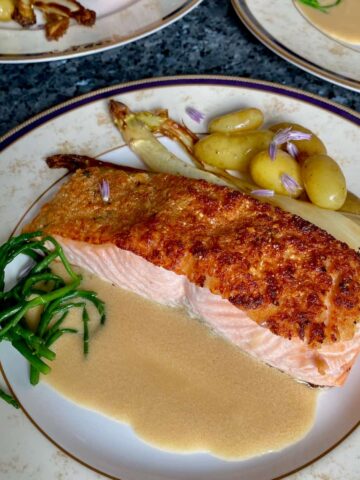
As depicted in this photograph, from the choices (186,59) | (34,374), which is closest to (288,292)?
(34,374)

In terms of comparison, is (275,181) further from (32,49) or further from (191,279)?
(32,49)

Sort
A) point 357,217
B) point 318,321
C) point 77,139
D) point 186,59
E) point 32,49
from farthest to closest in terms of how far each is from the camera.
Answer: point 186,59 < point 32,49 < point 77,139 < point 357,217 < point 318,321

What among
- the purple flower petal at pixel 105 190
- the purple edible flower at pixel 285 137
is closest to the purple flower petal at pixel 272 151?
the purple edible flower at pixel 285 137

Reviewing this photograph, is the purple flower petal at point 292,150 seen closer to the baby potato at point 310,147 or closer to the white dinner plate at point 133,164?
the baby potato at point 310,147

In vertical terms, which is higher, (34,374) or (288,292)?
(288,292)

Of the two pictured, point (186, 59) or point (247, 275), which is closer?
point (247, 275)

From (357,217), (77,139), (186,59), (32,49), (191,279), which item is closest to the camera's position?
(191,279)
